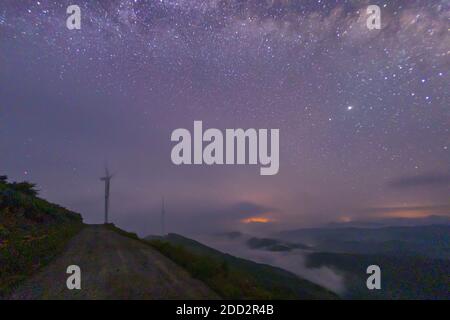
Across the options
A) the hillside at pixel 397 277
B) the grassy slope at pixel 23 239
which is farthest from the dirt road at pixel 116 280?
the hillside at pixel 397 277

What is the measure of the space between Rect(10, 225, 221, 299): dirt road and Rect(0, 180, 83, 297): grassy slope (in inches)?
28.8

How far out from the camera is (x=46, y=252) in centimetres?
1392

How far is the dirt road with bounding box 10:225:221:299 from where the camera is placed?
315 inches

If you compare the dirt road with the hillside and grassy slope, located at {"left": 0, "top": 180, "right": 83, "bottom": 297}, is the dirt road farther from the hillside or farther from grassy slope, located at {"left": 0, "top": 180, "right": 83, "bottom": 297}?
the hillside

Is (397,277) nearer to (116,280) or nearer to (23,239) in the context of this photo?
(116,280)

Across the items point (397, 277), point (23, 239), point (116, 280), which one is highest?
point (23, 239)

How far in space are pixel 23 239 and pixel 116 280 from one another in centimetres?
1106

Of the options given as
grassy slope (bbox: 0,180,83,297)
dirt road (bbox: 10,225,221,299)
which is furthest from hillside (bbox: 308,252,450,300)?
dirt road (bbox: 10,225,221,299)

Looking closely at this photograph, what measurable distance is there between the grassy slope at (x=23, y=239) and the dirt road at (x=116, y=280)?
2.40ft

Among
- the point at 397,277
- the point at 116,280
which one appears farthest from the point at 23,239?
the point at 397,277

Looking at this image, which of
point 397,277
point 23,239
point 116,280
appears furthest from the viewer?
point 397,277

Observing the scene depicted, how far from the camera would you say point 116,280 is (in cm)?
922

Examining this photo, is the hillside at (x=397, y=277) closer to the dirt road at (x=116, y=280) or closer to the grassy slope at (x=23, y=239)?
the grassy slope at (x=23, y=239)
